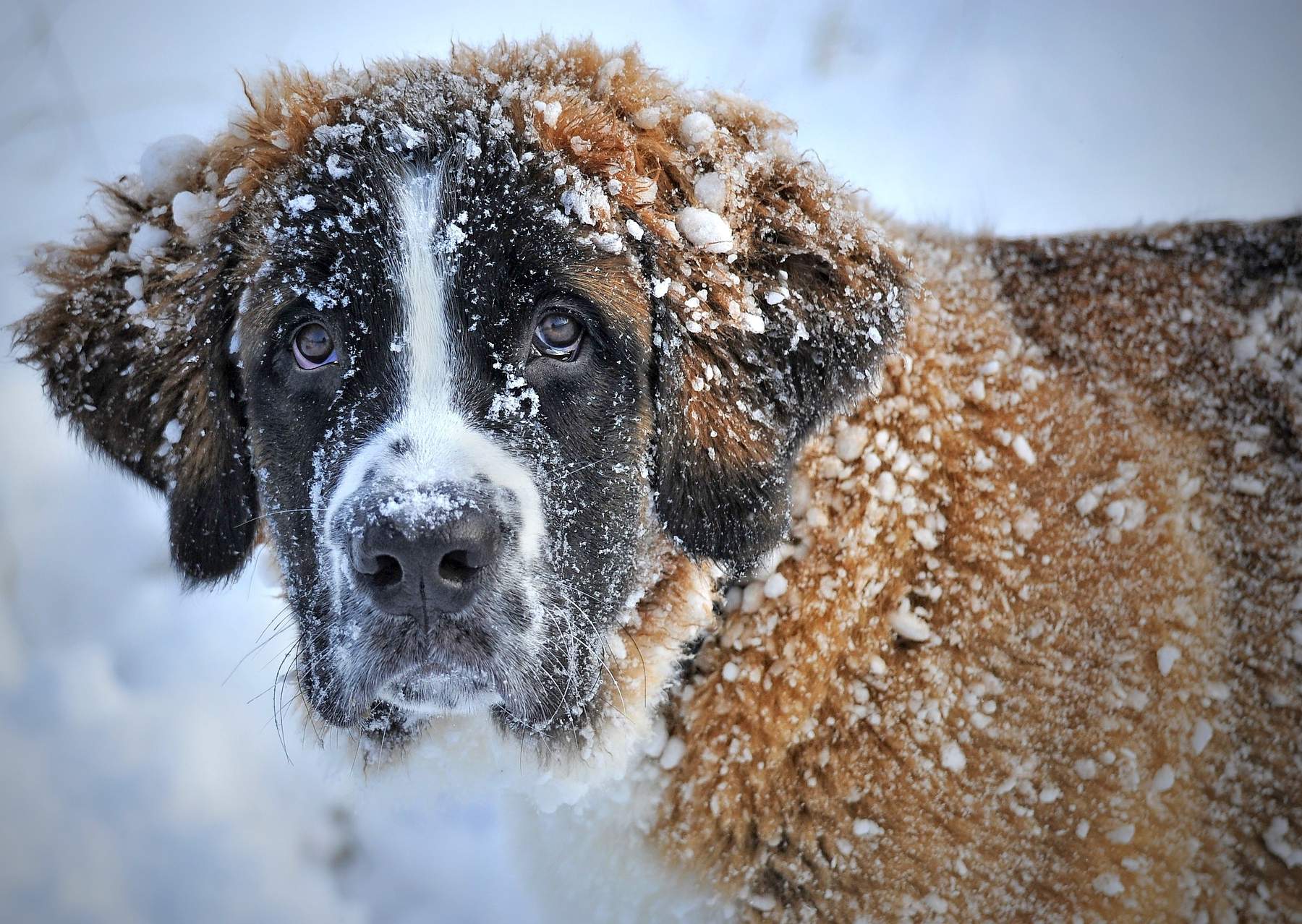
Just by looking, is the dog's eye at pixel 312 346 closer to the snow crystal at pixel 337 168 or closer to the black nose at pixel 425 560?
the snow crystal at pixel 337 168

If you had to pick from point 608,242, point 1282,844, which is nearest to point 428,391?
point 608,242

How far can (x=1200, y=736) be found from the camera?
2008 millimetres

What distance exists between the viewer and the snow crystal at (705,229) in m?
1.80

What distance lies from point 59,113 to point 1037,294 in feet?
13.4

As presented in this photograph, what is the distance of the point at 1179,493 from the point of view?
2.07 metres

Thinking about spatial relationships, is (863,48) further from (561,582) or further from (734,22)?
(561,582)

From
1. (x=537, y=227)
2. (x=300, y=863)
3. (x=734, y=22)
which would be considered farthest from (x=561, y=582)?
(x=734, y=22)

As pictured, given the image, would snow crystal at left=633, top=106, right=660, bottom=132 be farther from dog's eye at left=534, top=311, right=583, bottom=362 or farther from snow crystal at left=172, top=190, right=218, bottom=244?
snow crystal at left=172, top=190, right=218, bottom=244

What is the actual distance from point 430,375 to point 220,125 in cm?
229

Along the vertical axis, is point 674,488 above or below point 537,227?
below

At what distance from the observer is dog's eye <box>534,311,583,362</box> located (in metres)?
1.78

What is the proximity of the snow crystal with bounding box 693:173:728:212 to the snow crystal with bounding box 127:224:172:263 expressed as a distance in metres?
1.24

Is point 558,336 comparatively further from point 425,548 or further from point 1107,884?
point 1107,884

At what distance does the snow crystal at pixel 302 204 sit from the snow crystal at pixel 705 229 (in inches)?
29.0
